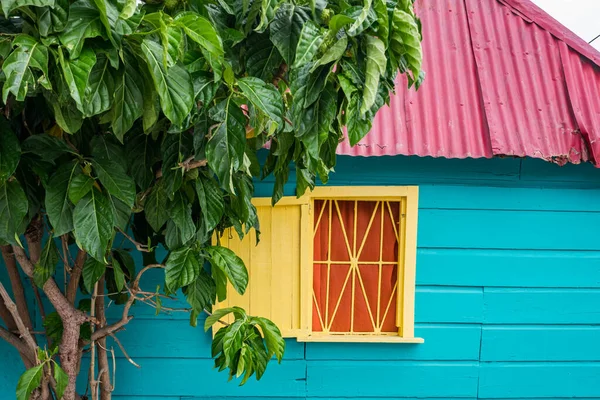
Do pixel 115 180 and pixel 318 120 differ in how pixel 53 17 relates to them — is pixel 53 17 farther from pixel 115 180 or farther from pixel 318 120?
pixel 318 120

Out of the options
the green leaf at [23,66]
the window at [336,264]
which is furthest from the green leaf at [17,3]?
the window at [336,264]

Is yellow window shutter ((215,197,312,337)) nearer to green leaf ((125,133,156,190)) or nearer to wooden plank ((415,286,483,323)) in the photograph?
wooden plank ((415,286,483,323))

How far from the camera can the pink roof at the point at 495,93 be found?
8.79 feet

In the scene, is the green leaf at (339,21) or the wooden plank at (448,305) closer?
the green leaf at (339,21)

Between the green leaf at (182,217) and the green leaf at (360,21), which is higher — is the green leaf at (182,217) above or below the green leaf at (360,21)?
below

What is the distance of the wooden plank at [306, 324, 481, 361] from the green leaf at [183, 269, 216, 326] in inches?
41.6

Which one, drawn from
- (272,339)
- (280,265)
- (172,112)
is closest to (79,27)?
(172,112)

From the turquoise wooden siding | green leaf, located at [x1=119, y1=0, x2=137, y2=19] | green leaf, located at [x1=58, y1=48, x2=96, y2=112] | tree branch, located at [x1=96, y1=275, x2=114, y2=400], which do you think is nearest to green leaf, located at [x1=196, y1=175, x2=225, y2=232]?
green leaf, located at [x1=58, y1=48, x2=96, y2=112]

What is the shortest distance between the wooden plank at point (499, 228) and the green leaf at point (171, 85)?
73.2 inches

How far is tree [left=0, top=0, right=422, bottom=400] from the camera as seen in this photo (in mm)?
1327

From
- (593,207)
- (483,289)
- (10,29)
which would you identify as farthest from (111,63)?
(593,207)

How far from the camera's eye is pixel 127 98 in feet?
4.85

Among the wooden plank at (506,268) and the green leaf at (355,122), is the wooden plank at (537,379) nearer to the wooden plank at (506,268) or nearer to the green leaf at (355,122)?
the wooden plank at (506,268)

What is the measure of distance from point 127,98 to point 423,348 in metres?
2.27
